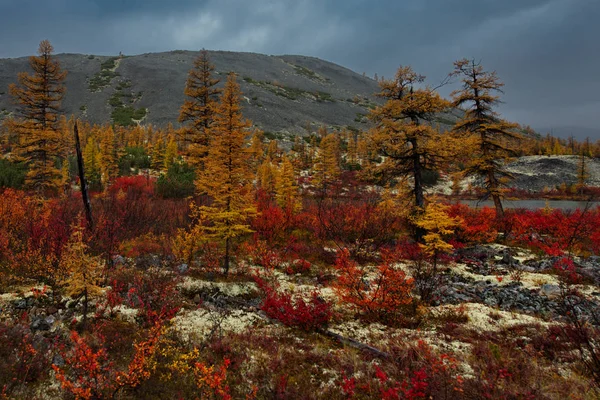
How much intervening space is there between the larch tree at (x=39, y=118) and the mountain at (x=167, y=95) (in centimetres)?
6404

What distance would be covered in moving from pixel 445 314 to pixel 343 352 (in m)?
4.11

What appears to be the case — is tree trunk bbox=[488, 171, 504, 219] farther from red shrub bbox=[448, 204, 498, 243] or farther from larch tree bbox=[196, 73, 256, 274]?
larch tree bbox=[196, 73, 256, 274]

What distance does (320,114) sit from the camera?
11956cm

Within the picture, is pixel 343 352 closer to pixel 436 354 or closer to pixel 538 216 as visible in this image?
pixel 436 354

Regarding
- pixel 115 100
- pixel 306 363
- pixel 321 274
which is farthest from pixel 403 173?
pixel 115 100

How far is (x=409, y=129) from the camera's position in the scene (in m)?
16.2

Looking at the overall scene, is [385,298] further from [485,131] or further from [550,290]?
[485,131]

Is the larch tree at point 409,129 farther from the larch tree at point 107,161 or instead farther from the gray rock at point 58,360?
the larch tree at point 107,161

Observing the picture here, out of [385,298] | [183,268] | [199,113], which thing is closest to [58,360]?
[183,268]

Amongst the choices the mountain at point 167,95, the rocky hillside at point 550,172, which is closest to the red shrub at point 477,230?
the rocky hillside at point 550,172

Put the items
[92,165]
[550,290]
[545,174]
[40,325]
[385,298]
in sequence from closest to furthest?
1. [40,325]
2. [385,298]
3. [550,290]
4. [92,165]
5. [545,174]

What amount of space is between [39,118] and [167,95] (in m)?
102

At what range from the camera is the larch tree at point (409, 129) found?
648 inches

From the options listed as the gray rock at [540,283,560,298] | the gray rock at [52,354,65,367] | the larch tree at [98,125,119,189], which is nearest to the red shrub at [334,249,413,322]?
the gray rock at [540,283,560,298]
